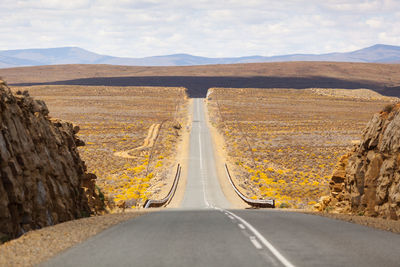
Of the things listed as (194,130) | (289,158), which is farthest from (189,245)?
(194,130)

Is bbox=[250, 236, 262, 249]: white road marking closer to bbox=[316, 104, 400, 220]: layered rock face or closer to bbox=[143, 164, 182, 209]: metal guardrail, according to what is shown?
bbox=[316, 104, 400, 220]: layered rock face

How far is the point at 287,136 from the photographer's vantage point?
84.0 metres

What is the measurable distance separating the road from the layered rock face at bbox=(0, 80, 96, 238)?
2.93 m

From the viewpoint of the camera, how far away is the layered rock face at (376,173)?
19984 millimetres

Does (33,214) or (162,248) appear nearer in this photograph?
(162,248)

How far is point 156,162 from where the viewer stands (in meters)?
62.2

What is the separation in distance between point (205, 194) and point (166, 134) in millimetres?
38442

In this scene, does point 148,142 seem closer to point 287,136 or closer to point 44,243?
point 287,136

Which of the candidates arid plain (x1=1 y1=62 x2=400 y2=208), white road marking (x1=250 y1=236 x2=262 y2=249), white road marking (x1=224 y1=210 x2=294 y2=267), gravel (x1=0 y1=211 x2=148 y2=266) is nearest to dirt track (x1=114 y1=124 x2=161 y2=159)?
arid plain (x1=1 y1=62 x2=400 y2=208)

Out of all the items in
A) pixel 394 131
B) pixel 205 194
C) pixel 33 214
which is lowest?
pixel 205 194

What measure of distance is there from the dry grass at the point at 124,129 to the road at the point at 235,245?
17.1 m

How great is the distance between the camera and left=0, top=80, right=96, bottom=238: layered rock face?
1497 cm

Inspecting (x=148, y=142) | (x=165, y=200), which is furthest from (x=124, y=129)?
(x=165, y=200)

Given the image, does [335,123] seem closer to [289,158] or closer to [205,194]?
[289,158]
